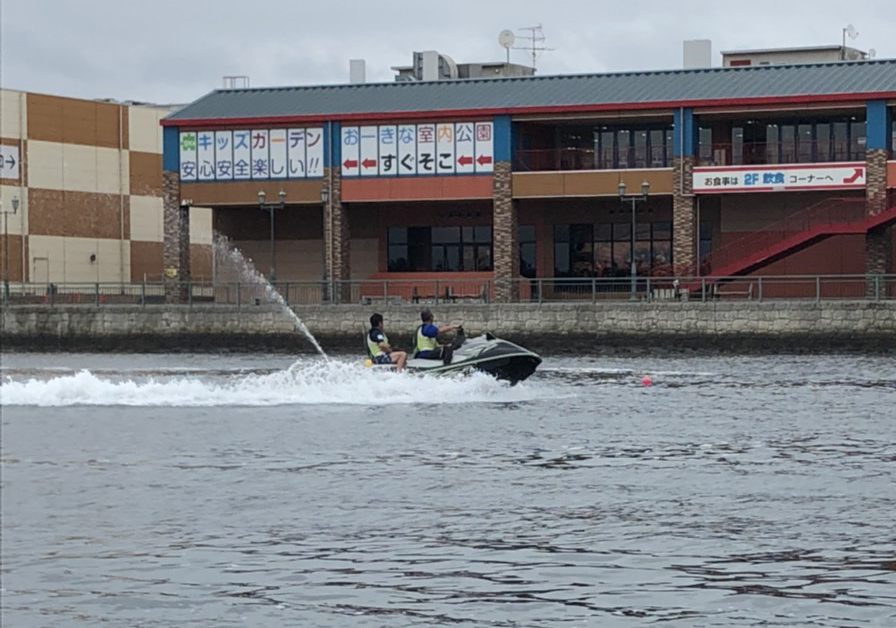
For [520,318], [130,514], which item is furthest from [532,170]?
[130,514]

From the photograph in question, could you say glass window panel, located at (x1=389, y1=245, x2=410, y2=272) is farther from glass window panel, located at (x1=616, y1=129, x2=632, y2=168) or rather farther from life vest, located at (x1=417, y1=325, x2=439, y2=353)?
life vest, located at (x1=417, y1=325, x2=439, y2=353)

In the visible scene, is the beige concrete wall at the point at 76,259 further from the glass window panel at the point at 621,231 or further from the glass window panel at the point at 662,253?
the glass window panel at the point at 662,253

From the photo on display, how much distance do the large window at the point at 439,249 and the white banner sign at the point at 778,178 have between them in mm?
11094

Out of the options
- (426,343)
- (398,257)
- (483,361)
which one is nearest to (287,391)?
(426,343)

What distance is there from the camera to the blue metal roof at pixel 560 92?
64000 millimetres

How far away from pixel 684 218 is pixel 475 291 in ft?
29.4

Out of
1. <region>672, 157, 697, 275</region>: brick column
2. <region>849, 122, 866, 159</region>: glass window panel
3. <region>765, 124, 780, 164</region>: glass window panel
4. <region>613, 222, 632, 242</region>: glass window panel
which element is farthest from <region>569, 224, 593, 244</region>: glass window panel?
<region>849, 122, 866, 159</region>: glass window panel

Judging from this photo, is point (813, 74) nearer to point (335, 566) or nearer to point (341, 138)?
point (341, 138)

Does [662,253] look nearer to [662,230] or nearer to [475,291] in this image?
[662,230]

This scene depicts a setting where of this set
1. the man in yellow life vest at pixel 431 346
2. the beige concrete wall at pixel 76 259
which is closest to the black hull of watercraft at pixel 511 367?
the man in yellow life vest at pixel 431 346

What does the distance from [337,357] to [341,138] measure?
592 inches

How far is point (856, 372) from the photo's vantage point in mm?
44656

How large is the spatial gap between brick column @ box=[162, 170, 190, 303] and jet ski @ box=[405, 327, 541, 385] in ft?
119

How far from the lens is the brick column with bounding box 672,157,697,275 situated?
63.9 metres
